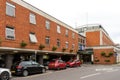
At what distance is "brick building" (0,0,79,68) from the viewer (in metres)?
22.6

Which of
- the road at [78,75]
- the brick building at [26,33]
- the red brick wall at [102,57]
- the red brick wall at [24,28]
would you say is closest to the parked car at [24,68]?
the road at [78,75]

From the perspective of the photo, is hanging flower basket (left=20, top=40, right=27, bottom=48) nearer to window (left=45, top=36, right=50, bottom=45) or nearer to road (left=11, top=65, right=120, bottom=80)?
road (left=11, top=65, right=120, bottom=80)

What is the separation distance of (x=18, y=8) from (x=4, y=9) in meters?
2.91

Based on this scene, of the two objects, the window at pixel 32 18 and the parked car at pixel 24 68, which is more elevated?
the window at pixel 32 18

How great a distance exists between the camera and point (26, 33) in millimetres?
26234

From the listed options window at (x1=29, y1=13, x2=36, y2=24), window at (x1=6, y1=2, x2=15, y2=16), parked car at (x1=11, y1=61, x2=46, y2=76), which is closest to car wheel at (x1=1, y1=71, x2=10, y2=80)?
parked car at (x1=11, y1=61, x2=46, y2=76)

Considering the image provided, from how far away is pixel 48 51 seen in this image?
104ft

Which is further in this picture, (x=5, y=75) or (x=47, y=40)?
(x=47, y=40)

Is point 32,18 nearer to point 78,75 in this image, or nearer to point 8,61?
point 8,61

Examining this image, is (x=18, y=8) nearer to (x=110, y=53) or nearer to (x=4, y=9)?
(x=4, y=9)

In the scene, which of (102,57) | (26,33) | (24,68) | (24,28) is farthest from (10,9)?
(102,57)

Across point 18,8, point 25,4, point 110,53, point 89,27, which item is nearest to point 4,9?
point 18,8

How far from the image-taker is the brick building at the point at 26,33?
888 inches

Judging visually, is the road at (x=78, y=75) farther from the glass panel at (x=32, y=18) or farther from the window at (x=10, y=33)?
the glass panel at (x=32, y=18)
